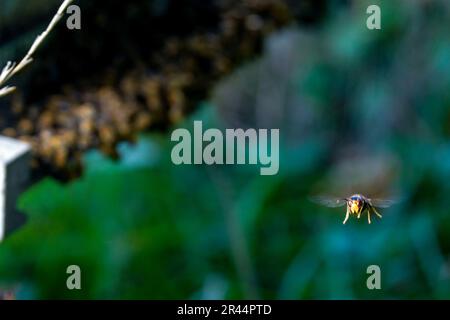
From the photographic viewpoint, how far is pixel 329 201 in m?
2.63

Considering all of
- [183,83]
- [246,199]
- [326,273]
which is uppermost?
[183,83]

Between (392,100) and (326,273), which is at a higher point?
(392,100)

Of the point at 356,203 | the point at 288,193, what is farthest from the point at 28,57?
the point at 288,193

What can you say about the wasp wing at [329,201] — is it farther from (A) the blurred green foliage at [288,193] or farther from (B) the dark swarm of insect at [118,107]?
(B) the dark swarm of insect at [118,107]

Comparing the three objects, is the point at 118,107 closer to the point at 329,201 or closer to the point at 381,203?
the point at 329,201

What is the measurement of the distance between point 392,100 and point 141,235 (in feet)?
3.13

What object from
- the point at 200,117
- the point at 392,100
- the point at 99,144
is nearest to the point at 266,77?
the point at 200,117

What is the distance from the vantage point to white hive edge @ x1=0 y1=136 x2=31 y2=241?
2.67m

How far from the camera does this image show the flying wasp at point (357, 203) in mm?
2566

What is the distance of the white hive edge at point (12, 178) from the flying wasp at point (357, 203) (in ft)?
3.15

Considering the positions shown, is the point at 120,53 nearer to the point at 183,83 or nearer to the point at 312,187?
the point at 183,83

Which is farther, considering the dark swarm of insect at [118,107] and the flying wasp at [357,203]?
the dark swarm of insect at [118,107]

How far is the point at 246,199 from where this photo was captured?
2770 mm

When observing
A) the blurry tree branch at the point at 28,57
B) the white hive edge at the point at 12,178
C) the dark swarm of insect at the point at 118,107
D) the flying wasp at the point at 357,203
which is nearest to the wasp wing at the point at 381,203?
the flying wasp at the point at 357,203
